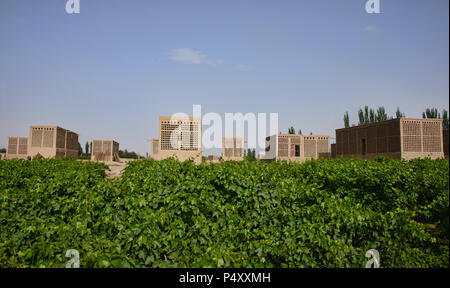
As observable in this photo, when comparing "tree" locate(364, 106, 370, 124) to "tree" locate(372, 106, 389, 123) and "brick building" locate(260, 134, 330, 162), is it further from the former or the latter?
"brick building" locate(260, 134, 330, 162)

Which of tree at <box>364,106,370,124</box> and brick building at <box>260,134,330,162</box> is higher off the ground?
tree at <box>364,106,370,124</box>

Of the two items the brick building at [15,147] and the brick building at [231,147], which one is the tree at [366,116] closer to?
the brick building at [231,147]

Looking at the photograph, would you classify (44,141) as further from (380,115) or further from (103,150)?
(380,115)

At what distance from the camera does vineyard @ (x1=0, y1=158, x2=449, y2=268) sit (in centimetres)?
233

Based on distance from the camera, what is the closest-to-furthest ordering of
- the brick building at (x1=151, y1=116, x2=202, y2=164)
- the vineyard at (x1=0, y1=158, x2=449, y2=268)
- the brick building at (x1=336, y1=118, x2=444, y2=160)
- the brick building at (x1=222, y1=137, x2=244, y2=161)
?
the vineyard at (x1=0, y1=158, x2=449, y2=268), the brick building at (x1=151, y1=116, x2=202, y2=164), the brick building at (x1=336, y1=118, x2=444, y2=160), the brick building at (x1=222, y1=137, x2=244, y2=161)

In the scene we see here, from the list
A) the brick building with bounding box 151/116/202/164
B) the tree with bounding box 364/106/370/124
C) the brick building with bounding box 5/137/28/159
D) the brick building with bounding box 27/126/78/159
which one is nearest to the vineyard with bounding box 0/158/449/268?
the brick building with bounding box 151/116/202/164

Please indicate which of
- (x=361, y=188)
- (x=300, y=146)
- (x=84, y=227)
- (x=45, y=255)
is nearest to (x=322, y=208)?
(x=361, y=188)

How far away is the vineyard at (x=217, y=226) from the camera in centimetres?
233

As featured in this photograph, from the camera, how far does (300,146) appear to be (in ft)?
87.5

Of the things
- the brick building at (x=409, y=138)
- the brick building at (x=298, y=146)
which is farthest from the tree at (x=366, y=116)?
the brick building at (x=409, y=138)

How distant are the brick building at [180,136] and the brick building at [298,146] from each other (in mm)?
11606

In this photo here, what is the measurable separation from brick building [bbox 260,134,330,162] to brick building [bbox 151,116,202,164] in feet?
38.1

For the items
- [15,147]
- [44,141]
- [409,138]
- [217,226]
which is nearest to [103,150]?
[44,141]
